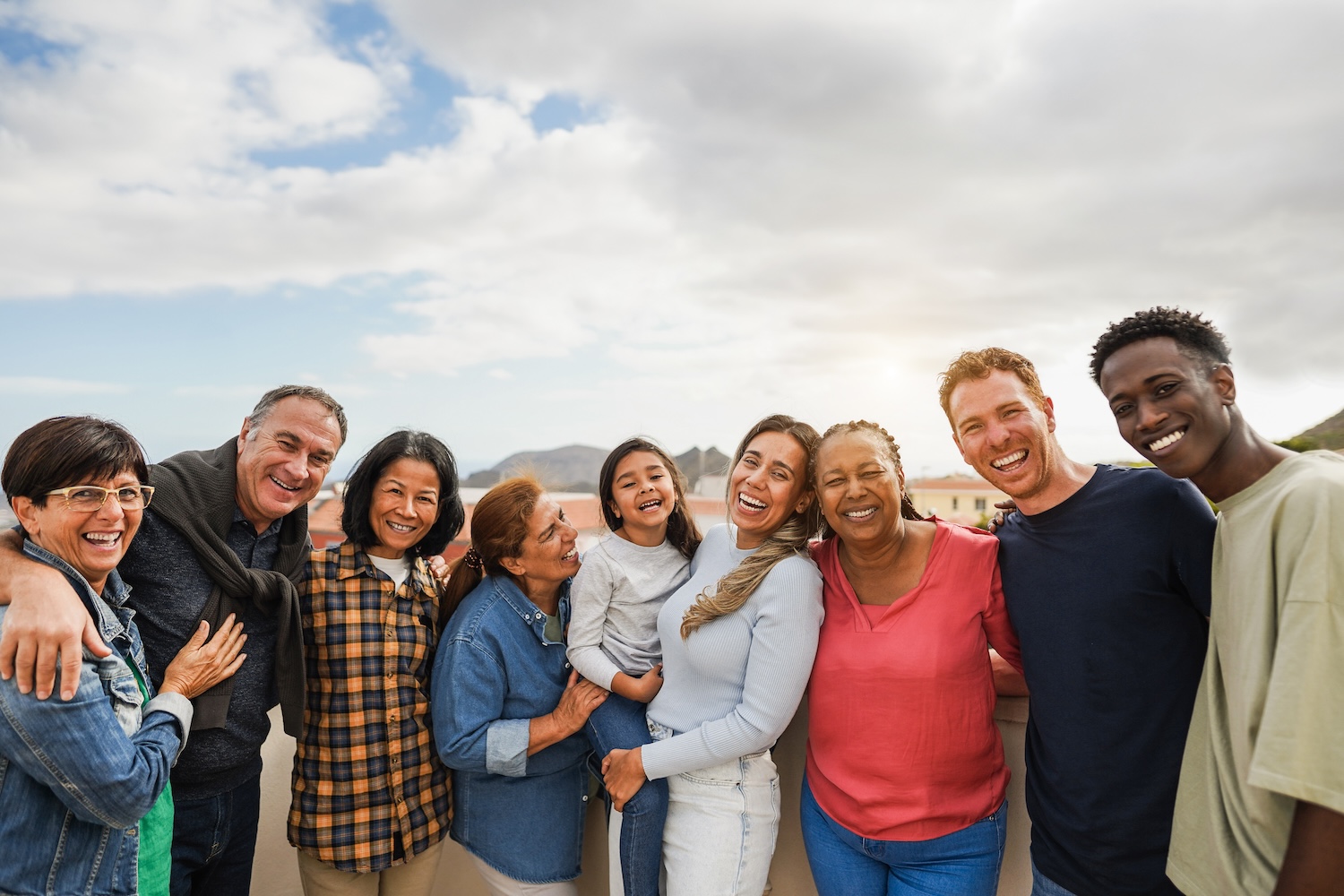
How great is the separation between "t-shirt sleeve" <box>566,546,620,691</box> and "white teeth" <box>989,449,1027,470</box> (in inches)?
50.7

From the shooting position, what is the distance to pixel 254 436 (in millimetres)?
2568

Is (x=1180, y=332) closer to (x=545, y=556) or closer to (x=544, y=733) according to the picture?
(x=545, y=556)

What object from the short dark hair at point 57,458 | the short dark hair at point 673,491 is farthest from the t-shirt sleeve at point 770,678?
the short dark hair at point 57,458

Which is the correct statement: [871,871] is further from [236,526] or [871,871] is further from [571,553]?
[236,526]

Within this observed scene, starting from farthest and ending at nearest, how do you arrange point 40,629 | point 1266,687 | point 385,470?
point 385,470 < point 40,629 < point 1266,687

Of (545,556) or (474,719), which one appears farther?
(545,556)

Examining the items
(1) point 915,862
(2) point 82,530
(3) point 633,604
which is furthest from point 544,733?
(2) point 82,530

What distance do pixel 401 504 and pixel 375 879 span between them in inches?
49.8

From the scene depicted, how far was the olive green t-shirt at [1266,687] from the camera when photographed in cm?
140

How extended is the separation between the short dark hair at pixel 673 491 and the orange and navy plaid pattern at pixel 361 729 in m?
0.79

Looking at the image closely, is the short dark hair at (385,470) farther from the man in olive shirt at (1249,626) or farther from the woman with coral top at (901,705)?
the man in olive shirt at (1249,626)

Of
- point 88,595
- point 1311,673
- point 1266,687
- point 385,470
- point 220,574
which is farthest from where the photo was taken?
point 385,470

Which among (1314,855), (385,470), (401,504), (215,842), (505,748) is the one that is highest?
(385,470)

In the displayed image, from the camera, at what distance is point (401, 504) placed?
2.56m
